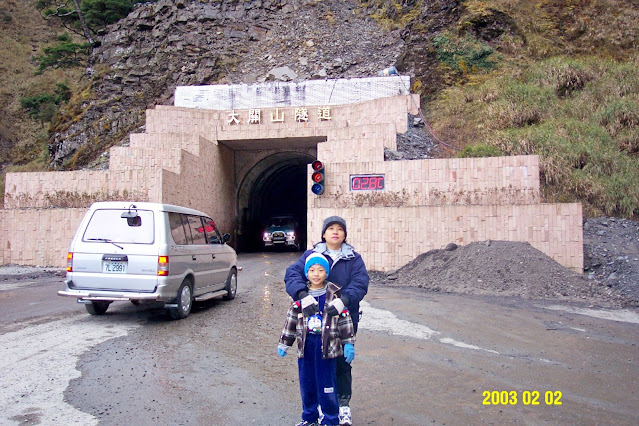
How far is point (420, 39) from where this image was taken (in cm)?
2489

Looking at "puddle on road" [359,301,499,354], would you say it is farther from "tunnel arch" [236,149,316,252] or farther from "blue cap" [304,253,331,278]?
"tunnel arch" [236,149,316,252]

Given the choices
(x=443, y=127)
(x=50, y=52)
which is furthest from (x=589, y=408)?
(x=50, y=52)

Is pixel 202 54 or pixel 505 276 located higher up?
pixel 202 54

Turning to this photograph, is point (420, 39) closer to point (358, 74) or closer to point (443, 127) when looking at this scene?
point (358, 74)

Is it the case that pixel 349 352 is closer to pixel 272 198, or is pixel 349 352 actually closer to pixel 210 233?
pixel 210 233

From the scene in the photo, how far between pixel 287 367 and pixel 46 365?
2489 mm

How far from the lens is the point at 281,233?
76.8ft

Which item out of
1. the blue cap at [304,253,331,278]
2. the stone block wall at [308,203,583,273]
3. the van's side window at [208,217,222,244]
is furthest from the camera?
the stone block wall at [308,203,583,273]

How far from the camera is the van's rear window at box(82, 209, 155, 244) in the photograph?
7.29m

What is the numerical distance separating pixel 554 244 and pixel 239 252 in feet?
46.9

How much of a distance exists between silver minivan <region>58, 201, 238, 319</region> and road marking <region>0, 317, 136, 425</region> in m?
0.51

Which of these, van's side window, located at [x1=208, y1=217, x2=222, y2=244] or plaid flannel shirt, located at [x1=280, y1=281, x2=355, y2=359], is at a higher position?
van's side window, located at [x1=208, y1=217, x2=222, y2=244]

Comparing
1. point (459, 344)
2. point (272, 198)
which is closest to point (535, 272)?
point (459, 344)
